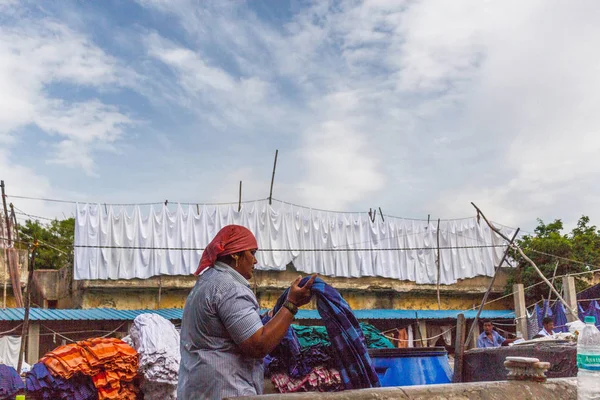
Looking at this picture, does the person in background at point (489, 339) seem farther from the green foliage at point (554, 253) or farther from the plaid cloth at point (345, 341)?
the green foliage at point (554, 253)

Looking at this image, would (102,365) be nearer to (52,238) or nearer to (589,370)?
(589,370)

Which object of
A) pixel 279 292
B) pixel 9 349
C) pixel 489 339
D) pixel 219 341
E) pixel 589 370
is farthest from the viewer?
pixel 279 292

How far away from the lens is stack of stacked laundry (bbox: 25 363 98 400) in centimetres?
599

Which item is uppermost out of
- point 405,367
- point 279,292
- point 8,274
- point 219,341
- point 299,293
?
point 8,274

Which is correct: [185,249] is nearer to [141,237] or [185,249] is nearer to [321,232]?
[141,237]

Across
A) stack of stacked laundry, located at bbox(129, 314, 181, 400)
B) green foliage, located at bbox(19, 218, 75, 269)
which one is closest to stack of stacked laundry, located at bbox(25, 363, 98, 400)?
stack of stacked laundry, located at bbox(129, 314, 181, 400)

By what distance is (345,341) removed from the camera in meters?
2.83

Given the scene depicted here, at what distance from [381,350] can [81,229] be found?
19.1 metres

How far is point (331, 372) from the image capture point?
13.1 ft

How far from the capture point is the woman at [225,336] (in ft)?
7.93

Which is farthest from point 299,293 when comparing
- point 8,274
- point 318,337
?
point 8,274

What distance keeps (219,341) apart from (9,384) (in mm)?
4736

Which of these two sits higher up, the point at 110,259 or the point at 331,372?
the point at 110,259

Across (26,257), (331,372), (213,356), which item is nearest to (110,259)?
(26,257)
